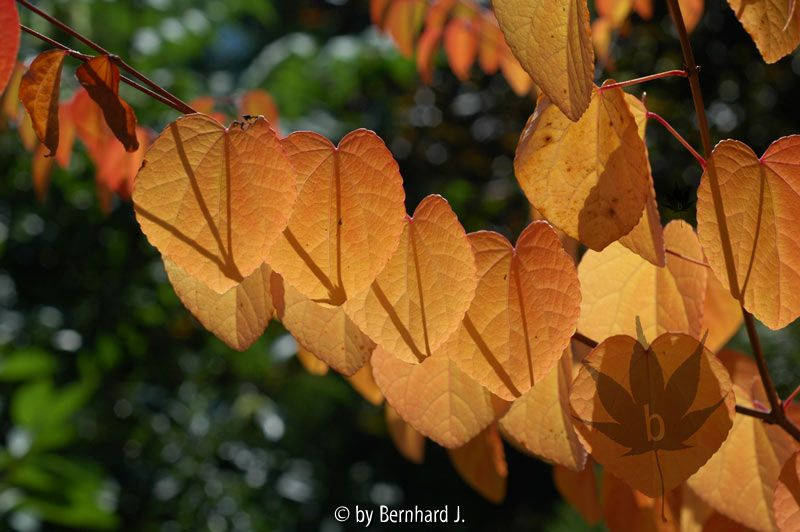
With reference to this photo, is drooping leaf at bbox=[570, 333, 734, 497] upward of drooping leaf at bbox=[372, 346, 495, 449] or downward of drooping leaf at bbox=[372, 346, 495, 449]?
upward

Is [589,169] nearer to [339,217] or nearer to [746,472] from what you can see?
[339,217]

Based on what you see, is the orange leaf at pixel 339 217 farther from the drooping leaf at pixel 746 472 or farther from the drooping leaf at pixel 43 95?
the drooping leaf at pixel 746 472

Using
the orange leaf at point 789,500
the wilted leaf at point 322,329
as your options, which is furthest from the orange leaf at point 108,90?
the orange leaf at point 789,500

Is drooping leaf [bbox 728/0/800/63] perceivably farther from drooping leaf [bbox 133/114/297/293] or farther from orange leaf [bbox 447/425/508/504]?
orange leaf [bbox 447/425/508/504]

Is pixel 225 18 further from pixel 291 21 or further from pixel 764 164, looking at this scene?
pixel 764 164

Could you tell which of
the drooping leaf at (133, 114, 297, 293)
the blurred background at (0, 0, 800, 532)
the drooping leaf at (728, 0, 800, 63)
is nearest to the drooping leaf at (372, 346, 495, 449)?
the drooping leaf at (133, 114, 297, 293)

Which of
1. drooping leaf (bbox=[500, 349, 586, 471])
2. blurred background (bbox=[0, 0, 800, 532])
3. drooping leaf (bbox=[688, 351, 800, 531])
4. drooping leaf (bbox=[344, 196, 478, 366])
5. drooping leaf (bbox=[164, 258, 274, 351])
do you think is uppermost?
drooping leaf (bbox=[344, 196, 478, 366])

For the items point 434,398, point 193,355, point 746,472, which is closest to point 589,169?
point 434,398
